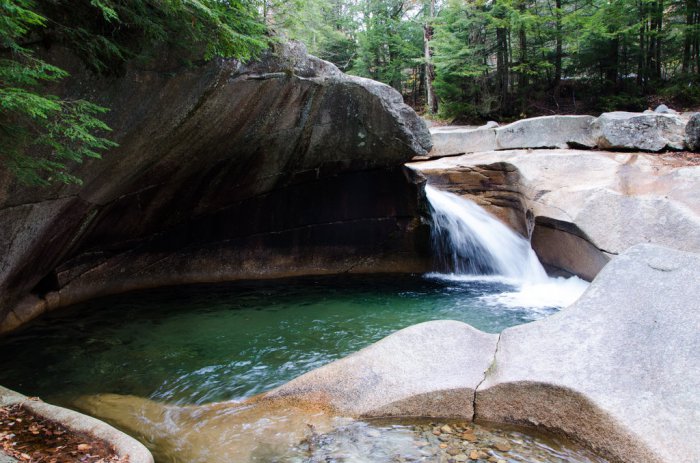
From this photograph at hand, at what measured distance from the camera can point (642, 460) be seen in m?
3.40

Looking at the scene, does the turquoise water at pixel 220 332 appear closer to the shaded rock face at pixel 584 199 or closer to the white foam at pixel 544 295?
the white foam at pixel 544 295

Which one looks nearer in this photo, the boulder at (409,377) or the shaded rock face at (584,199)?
the boulder at (409,377)

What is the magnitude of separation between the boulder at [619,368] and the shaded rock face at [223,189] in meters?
5.46

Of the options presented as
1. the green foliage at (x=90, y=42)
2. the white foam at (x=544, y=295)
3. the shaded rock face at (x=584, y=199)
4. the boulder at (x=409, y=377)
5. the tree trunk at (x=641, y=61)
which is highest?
the tree trunk at (x=641, y=61)

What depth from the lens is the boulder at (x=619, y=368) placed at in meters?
3.53

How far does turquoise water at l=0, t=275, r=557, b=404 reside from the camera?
5680 mm

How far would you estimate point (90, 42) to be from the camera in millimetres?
5199

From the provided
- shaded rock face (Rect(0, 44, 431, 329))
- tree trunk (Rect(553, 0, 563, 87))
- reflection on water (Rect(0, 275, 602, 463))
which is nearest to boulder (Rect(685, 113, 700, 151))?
reflection on water (Rect(0, 275, 602, 463))

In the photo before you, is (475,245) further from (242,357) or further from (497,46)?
(497,46)

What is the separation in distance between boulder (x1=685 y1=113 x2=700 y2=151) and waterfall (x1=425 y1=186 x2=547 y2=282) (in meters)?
3.92

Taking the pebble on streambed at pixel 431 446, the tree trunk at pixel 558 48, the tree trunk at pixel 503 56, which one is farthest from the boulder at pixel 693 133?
the tree trunk at pixel 503 56

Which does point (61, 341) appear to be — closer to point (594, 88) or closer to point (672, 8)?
point (594, 88)

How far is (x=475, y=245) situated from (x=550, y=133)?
151 inches

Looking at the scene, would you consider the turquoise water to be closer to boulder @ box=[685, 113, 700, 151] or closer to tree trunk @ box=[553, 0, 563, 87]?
boulder @ box=[685, 113, 700, 151]
